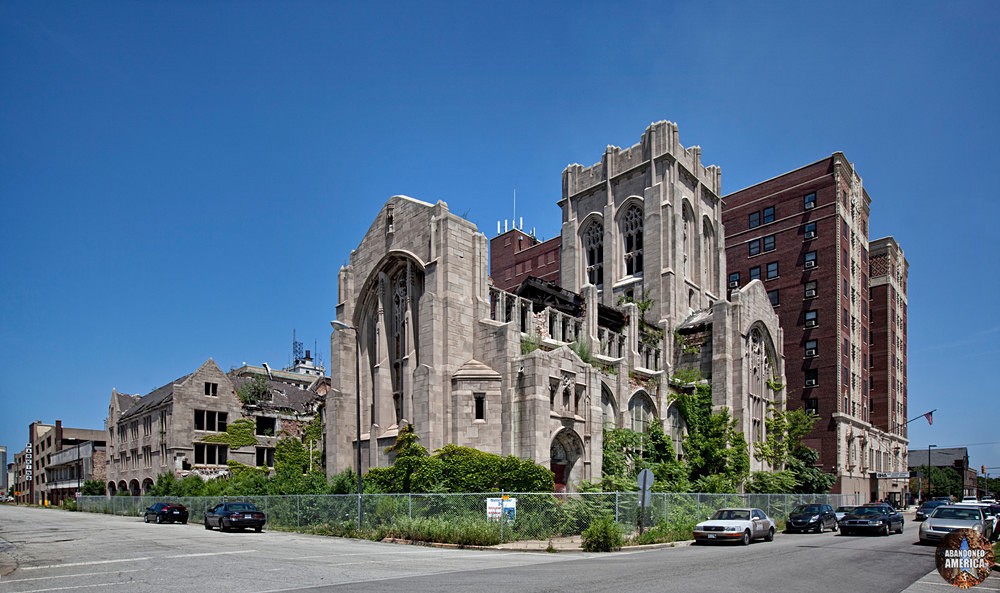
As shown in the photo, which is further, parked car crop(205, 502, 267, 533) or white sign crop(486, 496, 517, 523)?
parked car crop(205, 502, 267, 533)

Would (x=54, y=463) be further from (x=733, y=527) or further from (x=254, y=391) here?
(x=733, y=527)

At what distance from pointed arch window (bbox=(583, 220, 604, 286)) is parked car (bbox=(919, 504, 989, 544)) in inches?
1285

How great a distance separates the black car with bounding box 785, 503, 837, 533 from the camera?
3256 cm

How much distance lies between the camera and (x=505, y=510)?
82.5 feet

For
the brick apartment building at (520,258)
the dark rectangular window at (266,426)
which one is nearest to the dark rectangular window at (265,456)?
the dark rectangular window at (266,426)

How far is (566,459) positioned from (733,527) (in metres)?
11.5

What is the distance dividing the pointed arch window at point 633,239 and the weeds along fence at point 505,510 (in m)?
22.5

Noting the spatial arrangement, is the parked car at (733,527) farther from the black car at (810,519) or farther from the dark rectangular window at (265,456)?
the dark rectangular window at (265,456)

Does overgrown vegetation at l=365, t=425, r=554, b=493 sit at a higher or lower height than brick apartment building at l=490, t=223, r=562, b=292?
lower

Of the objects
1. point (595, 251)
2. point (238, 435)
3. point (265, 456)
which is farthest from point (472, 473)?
point (265, 456)

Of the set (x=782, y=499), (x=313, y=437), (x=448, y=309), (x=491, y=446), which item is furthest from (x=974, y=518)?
(x=313, y=437)

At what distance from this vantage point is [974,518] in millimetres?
24359

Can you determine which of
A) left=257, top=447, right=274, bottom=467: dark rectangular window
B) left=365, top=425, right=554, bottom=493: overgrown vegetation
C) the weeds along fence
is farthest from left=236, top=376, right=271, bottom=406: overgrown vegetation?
left=365, top=425, right=554, bottom=493: overgrown vegetation
